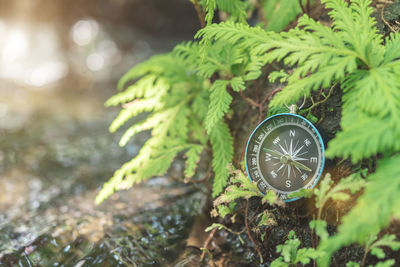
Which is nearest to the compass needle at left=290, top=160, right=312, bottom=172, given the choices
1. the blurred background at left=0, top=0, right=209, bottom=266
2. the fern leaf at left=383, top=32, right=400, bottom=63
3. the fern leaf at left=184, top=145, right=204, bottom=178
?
the fern leaf at left=383, top=32, right=400, bottom=63

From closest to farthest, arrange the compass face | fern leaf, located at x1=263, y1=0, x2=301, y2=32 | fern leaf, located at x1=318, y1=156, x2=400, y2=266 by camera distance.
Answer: fern leaf, located at x1=318, y1=156, x2=400, y2=266 < the compass face < fern leaf, located at x1=263, y1=0, x2=301, y2=32

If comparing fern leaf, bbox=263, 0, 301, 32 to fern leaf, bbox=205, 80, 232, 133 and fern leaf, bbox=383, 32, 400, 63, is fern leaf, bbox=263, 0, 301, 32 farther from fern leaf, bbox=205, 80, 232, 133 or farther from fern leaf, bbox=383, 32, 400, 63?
fern leaf, bbox=383, 32, 400, 63

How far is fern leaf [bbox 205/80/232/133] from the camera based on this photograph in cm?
236

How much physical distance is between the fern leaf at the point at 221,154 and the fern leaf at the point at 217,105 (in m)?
0.37

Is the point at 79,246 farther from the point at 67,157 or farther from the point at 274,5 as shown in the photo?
the point at 274,5

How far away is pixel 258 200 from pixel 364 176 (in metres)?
0.84

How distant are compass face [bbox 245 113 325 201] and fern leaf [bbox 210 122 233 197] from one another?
0.35m

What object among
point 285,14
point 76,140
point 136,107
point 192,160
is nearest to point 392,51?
point 285,14

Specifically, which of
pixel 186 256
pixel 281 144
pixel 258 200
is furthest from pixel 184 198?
pixel 281 144

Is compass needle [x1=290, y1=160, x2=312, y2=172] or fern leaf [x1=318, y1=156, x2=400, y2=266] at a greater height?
compass needle [x1=290, y1=160, x2=312, y2=172]

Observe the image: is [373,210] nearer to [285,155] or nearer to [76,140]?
[285,155]

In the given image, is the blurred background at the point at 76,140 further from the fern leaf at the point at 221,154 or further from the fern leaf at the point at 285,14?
the fern leaf at the point at 285,14

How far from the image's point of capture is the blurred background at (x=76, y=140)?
2.85 metres

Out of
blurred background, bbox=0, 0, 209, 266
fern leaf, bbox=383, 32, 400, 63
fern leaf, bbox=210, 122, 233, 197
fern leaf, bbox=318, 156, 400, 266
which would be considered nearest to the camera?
fern leaf, bbox=318, 156, 400, 266
